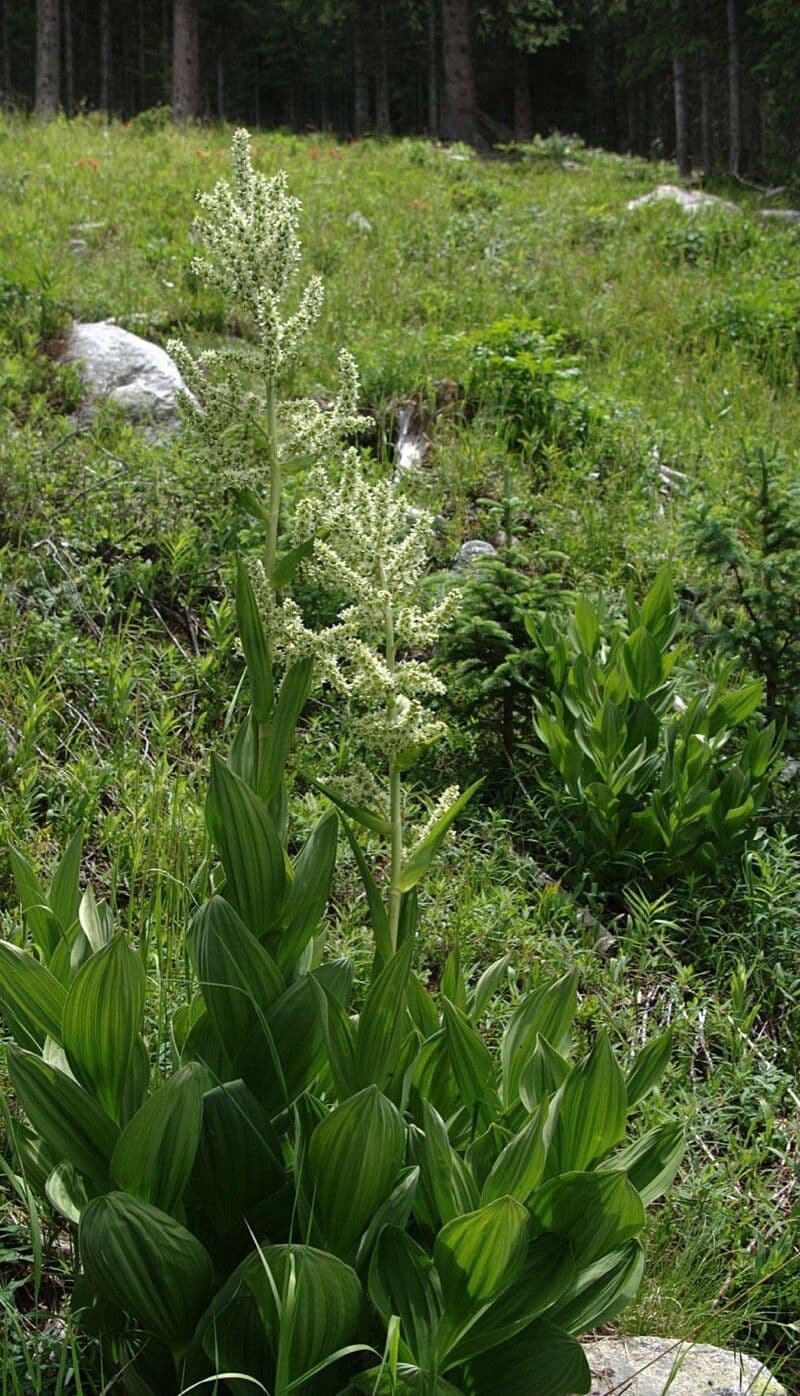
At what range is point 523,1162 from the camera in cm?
197

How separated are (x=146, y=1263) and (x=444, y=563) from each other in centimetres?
423

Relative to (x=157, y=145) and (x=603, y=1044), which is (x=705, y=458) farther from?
(x=157, y=145)

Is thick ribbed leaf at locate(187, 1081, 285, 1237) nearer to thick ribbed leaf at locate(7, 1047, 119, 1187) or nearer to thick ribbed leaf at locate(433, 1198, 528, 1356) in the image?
thick ribbed leaf at locate(7, 1047, 119, 1187)

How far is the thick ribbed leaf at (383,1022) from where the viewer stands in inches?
75.4

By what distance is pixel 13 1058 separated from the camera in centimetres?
196

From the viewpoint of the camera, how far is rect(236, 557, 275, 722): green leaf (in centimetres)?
198

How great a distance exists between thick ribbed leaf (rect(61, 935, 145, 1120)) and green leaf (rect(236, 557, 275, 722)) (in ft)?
1.54

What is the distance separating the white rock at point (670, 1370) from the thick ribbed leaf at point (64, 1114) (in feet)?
3.61

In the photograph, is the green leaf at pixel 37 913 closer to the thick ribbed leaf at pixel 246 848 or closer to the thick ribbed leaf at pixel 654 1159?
the thick ribbed leaf at pixel 246 848

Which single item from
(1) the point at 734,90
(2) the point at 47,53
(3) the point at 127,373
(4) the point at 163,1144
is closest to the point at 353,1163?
A: (4) the point at 163,1144

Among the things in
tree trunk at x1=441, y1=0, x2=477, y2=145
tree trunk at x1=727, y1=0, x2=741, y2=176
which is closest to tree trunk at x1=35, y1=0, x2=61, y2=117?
tree trunk at x1=441, y1=0, x2=477, y2=145

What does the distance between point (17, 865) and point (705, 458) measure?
546 centimetres

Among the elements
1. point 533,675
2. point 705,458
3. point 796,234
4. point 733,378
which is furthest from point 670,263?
point 533,675

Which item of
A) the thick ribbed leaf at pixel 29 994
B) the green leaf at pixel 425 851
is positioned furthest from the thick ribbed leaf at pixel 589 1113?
the thick ribbed leaf at pixel 29 994
